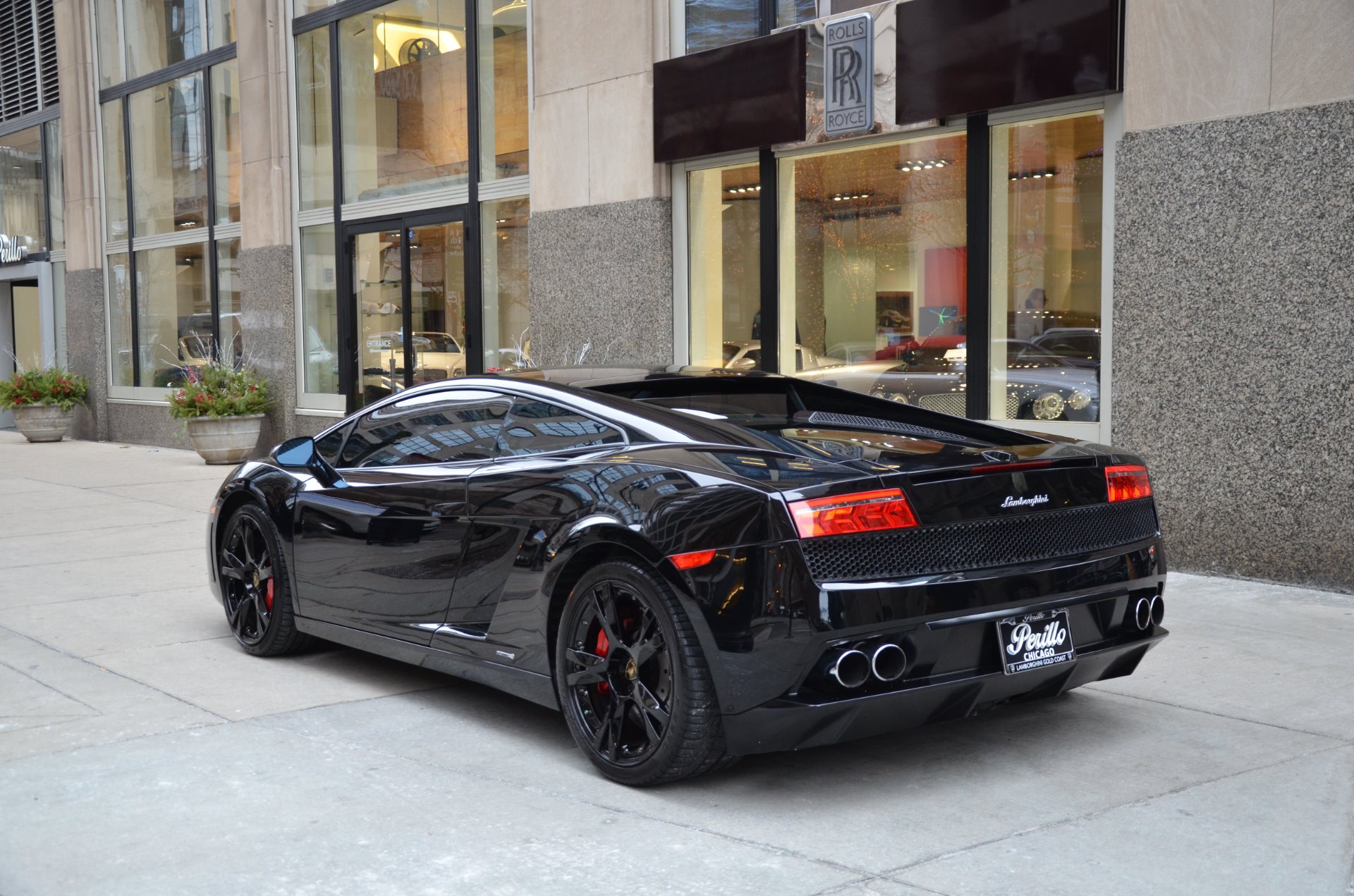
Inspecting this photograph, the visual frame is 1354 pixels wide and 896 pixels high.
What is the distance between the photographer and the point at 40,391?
824 inches

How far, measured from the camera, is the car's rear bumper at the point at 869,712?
151 inches

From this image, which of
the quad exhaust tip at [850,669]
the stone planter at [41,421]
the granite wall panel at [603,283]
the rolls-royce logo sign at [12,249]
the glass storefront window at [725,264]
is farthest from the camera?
the rolls-royce logo sign at [12,249]

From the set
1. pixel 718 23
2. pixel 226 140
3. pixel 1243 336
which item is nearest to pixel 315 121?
pixel 226 140

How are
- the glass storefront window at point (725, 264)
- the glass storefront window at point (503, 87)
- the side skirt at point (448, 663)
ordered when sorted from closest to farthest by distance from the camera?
1. the side skirt at point (448, 663)
2. the glass storefront window at point (725, 264)
3. the glass storefront window at point (503, 87)

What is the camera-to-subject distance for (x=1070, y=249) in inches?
345

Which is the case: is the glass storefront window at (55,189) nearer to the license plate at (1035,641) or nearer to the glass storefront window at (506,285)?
the glass storefront window at (506,285)

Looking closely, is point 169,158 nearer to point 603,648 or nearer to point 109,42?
point 109,42

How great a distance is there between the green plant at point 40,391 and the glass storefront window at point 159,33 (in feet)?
15.7

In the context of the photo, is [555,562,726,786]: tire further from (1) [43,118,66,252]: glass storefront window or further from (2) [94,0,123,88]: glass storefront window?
(1) [43,118,66,252]: glass storefront window

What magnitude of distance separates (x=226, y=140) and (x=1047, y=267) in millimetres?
12787

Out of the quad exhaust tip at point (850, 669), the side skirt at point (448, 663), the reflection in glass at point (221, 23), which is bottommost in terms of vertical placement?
the side skirt at point (448, 663)

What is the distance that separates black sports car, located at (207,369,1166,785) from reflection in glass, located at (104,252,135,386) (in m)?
16.8

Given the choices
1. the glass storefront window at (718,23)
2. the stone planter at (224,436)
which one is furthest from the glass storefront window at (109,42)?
the glass storefront window at (718,23)

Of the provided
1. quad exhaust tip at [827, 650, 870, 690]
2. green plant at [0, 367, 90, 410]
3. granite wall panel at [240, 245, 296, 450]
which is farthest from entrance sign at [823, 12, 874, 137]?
green plant at [0, 367, 90, 410]
